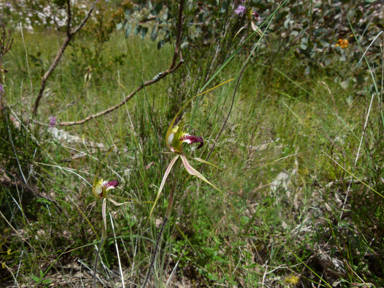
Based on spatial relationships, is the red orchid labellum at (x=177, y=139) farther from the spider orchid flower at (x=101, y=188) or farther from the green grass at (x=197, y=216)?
the green grass at (x=197, y=216)

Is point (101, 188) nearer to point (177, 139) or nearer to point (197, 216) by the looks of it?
point (177, 139)

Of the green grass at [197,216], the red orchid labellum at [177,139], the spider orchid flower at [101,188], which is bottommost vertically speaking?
the green grass at [197,216]

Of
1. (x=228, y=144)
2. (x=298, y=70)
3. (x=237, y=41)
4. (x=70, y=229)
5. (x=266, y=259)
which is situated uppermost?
(x=237, y=41)

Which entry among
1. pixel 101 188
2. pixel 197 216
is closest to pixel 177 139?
pixel 101 188

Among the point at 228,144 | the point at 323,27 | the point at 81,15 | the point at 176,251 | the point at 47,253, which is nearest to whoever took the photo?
the point at 47,253

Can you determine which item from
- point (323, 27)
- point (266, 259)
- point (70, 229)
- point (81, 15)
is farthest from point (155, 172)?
point (323, 27)

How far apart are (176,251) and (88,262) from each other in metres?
0.44

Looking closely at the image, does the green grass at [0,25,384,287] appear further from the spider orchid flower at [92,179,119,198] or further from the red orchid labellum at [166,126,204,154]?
the red orchid labellum at [166,126,204,154]

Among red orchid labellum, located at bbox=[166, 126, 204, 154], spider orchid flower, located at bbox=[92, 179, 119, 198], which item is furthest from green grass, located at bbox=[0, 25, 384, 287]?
red orchid labellum, located at bbox=[166, 126, 204, 154]

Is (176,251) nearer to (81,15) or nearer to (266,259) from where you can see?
(266,259)

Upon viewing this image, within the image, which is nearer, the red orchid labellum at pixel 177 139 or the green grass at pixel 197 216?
the red orchid labellum at pixel 177 139

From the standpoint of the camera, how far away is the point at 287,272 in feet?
4.33

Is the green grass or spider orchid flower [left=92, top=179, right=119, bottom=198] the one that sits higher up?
spider orchid flower [left=92, top=179, right=119, bottom=198]

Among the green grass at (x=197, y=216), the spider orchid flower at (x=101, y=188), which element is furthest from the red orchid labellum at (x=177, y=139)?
the green grass at (x=197, y=216)
